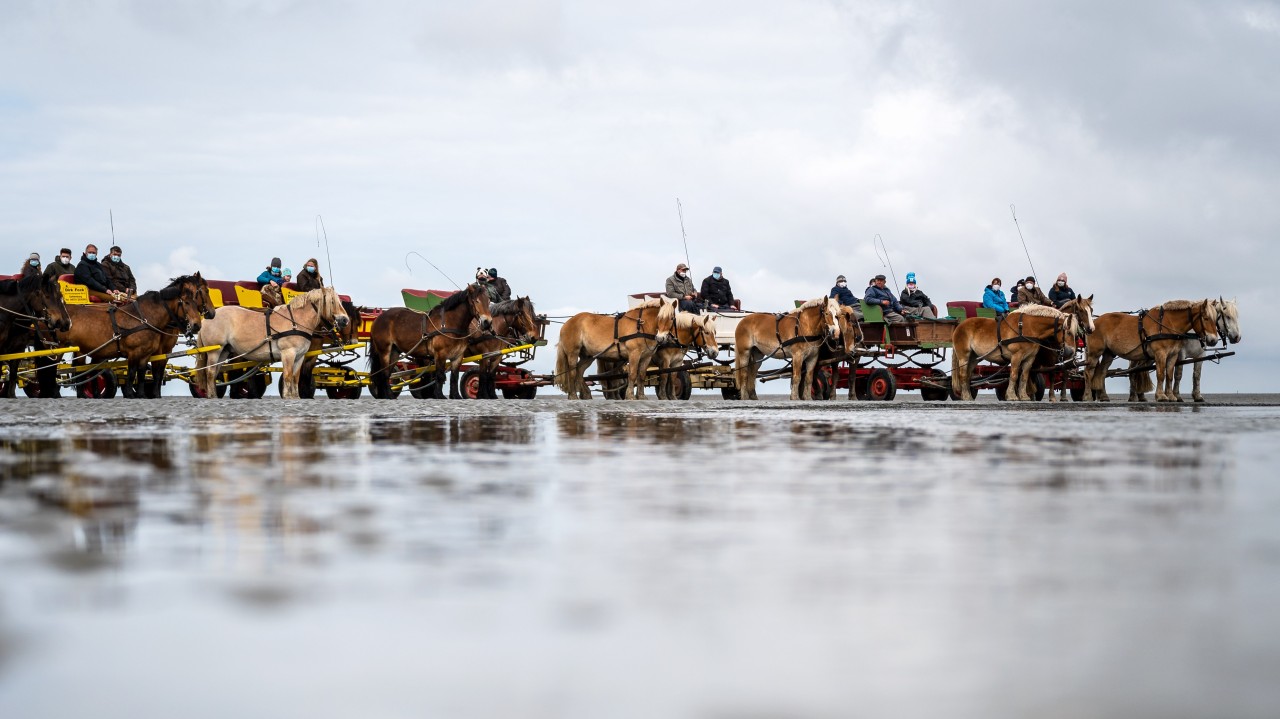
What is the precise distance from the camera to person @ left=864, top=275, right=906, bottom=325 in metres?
29.7

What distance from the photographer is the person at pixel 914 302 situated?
30.3m

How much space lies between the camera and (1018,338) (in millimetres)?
28078

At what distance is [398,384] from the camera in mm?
29078

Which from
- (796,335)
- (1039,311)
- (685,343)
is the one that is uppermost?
(1039,311)

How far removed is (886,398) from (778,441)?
19746 mm

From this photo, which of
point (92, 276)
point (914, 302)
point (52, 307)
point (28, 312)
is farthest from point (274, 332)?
point (914, 302)

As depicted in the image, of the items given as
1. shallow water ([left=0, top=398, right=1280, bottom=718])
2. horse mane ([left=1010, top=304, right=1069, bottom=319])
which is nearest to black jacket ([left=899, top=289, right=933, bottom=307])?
horse mane ([left=1010, top=304, right=1069, bottom=319])

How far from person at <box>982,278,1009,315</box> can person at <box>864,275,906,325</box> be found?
7.92 feet

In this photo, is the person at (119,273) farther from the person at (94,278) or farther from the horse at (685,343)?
the horse at (685,343)

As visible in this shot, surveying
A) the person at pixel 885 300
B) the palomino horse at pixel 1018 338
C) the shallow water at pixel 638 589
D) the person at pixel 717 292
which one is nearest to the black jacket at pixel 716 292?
the person at pixel 717 292

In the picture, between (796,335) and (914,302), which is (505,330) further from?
(914,302)

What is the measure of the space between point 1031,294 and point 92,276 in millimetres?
18819

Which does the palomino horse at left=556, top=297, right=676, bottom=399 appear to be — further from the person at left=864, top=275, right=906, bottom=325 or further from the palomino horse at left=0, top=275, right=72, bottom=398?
the palomino horse at left=0, top=275, right=72, bottom=398

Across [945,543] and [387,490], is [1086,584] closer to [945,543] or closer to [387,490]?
[945,543]
